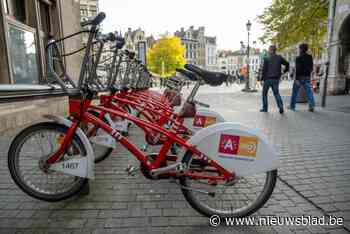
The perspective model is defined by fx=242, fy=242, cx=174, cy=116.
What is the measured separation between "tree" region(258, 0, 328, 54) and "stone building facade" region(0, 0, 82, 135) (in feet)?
41.5

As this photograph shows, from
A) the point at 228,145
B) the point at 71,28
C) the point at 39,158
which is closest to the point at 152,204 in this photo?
the point at 228,145

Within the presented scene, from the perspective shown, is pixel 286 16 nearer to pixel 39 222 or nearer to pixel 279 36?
pixel 279 36

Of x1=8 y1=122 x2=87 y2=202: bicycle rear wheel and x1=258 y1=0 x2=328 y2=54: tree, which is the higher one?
x1=258 y1=0 x2=328 y2=54: tree

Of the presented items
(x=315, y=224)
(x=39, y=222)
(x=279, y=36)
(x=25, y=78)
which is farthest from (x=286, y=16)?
(x=39, y=222)

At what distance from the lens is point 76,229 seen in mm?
1970

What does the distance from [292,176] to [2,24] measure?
5.99 meters

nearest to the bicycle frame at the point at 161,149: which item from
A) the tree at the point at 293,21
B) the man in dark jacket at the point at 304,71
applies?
the man in dark jacket at the point at 304,71

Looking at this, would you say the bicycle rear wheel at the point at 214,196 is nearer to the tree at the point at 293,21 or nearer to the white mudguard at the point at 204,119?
the white mudguard at the point at 204,119

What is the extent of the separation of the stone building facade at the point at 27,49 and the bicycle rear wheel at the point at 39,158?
2.48 m

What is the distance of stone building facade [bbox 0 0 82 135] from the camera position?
503 centimetres

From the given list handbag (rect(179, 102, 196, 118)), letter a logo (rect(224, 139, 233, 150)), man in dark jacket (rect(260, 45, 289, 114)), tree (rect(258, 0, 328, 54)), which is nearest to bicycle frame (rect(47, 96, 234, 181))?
letter a logo (rect(224, 139, 233, 150))

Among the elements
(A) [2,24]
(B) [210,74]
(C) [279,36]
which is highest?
(C) [279,36]

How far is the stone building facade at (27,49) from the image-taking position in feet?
16.5

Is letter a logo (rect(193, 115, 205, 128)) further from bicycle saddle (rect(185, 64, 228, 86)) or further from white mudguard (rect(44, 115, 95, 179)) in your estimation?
white mudguard (rect(44, 115, 95, 179))
